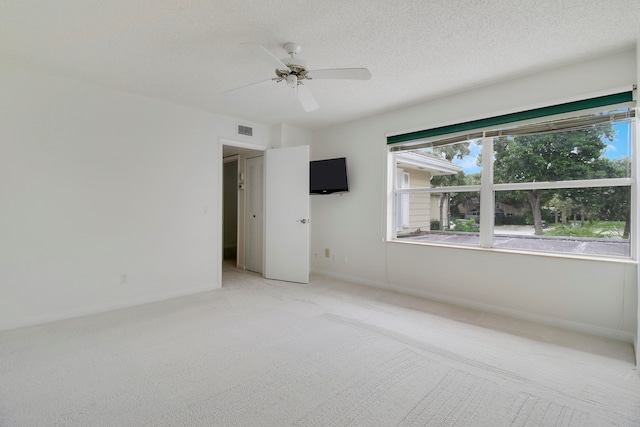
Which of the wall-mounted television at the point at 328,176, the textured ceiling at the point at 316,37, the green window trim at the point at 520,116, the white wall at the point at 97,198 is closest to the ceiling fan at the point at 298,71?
the textured ceiling at the point at 316,37

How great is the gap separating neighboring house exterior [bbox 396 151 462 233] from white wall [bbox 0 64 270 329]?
8.53 feet

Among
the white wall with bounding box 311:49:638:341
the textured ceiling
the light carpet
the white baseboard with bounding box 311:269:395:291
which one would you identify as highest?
the textured ceiling

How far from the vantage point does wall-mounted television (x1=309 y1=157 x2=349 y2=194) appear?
4508 mm

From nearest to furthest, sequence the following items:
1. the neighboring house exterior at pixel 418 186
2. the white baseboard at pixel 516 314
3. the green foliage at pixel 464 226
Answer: the white baseboard at pixel 516 314
the green foliage at pixel 464 226
the neighboring house exterior at pixel 418 186

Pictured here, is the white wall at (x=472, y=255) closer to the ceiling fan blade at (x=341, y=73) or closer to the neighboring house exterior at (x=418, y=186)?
the neighboring house exterior at (x=418, y=186)

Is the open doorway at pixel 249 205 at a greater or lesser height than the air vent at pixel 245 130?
lesser

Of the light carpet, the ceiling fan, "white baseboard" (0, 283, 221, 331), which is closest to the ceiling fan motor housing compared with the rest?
the ceiling fan

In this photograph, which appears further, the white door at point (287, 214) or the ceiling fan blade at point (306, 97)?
the white door at point (287, 214)

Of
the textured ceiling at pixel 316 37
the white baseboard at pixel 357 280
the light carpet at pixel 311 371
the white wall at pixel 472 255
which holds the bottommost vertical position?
the light carpet at pixel 311 371

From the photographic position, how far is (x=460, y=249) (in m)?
3.54

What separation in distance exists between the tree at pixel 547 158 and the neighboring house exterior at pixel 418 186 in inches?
22.2

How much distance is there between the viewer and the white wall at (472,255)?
8.72ft

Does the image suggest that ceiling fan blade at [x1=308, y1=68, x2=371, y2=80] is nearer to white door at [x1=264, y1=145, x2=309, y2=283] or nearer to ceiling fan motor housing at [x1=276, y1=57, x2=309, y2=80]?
ceiling fan motor housing at [x1=276, y1=57, x2=309, y2=80]

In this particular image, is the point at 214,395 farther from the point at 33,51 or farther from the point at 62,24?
the point at 33,51
